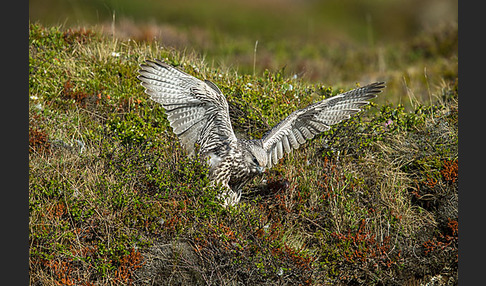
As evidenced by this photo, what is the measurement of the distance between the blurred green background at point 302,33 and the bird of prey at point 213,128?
1754 mm

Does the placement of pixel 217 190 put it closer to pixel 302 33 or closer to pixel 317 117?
pixel 317 117

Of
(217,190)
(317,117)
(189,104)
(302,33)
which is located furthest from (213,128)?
(302,33)

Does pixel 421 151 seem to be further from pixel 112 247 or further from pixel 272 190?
pixel 112 247

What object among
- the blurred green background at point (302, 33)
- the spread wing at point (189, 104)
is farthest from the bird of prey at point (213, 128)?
the blurred green background at point (302, 33)

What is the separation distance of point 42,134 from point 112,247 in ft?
5.71

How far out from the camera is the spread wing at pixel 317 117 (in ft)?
20.2

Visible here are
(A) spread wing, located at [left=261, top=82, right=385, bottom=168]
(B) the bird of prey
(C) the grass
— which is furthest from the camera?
(A) spread wing, located at [left=261, top=82, right=385, bottom=168]

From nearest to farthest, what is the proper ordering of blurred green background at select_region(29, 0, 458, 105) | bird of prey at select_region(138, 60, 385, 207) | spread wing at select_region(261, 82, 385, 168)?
bird of prey at select_region(138, 60, 385, 207)
spread wing at select_region(261, 82, 385, 168)
blurred green background at select_region(29, 0, 458, 105)

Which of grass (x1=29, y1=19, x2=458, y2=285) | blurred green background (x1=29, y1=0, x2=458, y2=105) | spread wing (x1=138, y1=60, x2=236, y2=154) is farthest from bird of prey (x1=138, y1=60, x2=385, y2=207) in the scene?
blurred green background (x1=29, y1=0, x2=458, y2=105)

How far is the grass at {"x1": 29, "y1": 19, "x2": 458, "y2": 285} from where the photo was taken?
17.5 ft

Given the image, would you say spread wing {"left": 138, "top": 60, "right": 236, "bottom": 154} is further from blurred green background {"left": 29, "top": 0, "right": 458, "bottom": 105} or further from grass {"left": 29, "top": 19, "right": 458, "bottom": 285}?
blurred green background {"left": 29, "top": 0, "right": 458, "bottom": 105}

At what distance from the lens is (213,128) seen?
5.95 m

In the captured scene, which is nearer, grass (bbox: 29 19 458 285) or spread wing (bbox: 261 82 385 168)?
grass (bbox: 29 19 458 285)

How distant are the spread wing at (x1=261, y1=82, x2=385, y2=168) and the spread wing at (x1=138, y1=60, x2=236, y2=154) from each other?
641mm
